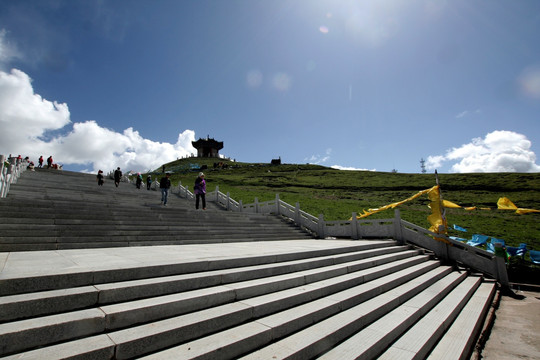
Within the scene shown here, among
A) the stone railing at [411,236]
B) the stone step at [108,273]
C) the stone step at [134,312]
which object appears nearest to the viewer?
the stone step at [134,312]

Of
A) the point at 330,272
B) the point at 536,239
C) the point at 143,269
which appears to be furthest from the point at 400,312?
the point at 536,239

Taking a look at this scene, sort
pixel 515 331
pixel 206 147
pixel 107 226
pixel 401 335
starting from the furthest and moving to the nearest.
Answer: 1. pixel 206 147
2. pixel 107 226
3. pixel 515 331
4. pixel 401 335

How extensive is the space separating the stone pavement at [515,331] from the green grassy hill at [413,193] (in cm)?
732

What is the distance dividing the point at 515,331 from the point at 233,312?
6193 mm

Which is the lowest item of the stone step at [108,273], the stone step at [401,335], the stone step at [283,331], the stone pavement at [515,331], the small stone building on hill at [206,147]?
the stone pavement at [515,331]

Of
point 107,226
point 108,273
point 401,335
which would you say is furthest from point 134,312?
point 107,226

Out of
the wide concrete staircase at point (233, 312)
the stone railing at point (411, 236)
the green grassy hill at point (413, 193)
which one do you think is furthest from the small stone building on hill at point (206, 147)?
the wide concrete staircase at point (233, 312)

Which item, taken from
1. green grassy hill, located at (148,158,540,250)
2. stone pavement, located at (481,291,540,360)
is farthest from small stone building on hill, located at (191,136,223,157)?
stone pavement, located at (481,291,540,360)

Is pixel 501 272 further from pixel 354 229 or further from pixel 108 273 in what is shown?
pixel 108 273

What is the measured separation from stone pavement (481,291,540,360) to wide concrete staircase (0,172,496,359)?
1.17 ft

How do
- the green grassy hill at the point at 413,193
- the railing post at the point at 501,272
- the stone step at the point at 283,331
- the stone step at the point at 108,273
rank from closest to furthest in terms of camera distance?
the stone step at the point at 283,331, the stone step at the point at 108,273, the railing post at the point at 501,272, the green grassy hill at the point at 413,193

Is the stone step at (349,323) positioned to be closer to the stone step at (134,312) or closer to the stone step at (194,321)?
the stone step at (194,321)

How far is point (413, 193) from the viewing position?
30.8m

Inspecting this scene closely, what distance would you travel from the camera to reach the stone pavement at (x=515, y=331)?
4441 millimetres
